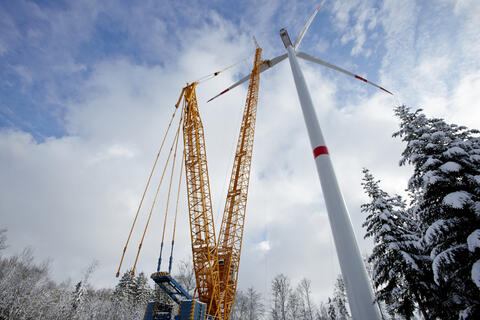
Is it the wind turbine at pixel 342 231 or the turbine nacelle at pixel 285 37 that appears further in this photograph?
the turbine nacelle at pixel 285 37

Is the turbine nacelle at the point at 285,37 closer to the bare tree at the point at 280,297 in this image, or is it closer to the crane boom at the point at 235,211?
the crane boom at the point at 235,211

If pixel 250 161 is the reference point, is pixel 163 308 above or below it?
below

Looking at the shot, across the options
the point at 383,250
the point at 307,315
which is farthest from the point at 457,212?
the point at 307,315

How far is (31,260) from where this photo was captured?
34875mm

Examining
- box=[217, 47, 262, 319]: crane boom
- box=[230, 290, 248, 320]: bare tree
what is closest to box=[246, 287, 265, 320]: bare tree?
box=[230, 290, 248, 320]: bare tree

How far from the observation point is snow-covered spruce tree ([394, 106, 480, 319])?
8.91 metres

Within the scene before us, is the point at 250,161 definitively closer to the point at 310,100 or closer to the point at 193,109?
the point at 193,109

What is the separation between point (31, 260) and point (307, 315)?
1932 inches

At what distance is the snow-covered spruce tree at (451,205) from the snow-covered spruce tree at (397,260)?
1.84 metres

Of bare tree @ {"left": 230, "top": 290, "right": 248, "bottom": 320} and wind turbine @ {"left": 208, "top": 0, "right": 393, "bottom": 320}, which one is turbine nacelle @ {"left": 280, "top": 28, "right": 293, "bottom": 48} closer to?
wind turbine @ {"left": 208, "top": 0, "right": 393, "bottom": 320}

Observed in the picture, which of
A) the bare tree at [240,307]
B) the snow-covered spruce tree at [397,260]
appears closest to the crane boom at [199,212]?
the snow-covered spruce tree at [397,260]

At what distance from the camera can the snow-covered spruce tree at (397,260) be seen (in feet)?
45.2

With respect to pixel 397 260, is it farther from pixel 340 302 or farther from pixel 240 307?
pixel 240 307

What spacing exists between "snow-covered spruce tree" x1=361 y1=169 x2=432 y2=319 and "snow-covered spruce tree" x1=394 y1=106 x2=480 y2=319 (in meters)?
1.84
